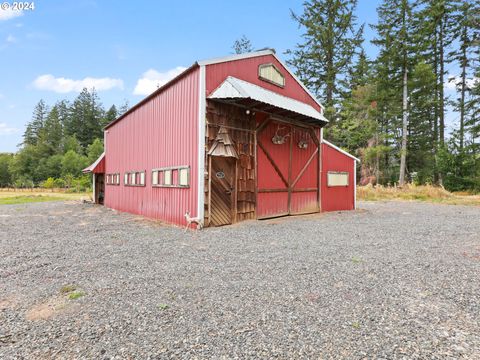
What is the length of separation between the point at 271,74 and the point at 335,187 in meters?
6.01

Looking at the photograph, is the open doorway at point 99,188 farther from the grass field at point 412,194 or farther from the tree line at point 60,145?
the grass field at point 412,194

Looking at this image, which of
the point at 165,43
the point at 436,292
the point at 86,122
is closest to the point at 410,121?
the point at 165,43

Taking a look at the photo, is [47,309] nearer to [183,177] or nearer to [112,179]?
[183,177]

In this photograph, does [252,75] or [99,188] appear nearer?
[252,75]

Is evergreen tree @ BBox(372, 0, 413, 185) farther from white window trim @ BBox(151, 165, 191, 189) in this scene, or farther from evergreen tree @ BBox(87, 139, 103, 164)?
evergreen tree @ BBox(87, 139, 103, 164)

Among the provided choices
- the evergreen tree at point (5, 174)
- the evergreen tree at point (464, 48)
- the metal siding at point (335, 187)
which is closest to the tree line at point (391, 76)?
the evergreen tree at point (464, 48)

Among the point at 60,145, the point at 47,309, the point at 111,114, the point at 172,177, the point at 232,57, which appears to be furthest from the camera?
the point at 111,114

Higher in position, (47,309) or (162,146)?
(162,146)

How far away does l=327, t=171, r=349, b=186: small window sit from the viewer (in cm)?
1197

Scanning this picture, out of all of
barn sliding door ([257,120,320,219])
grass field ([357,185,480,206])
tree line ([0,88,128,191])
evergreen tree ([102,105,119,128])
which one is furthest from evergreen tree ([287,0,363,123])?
evergreen tree ([102,105,119,128])

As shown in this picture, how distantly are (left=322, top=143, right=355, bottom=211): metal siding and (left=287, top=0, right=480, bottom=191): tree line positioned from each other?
11.3m

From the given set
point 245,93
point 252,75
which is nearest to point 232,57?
point 252,75

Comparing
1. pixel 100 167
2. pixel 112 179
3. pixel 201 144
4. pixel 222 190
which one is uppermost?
pixel 201 144

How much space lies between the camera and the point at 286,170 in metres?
10.2
